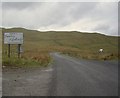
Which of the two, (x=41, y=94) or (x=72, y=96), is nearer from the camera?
(x=72, y=96)

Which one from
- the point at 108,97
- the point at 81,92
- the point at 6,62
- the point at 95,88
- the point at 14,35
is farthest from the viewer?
the point at 14,35

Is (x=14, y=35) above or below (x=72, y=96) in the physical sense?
above

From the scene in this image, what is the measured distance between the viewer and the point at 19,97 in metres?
10.9

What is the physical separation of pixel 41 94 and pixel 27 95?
19.7 inches

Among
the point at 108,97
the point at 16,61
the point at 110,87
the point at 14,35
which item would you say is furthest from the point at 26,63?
the point at 108,97

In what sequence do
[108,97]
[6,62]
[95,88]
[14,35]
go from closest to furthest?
1. [108,97]
2. [95,88]
3. [6,62]
4. [14,35]

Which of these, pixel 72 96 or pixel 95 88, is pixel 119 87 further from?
pixel 72 96

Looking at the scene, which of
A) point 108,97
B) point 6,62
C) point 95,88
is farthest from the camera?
point 6,62

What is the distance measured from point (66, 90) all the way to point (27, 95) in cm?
151

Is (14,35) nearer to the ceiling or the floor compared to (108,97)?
nearer to the ceiling

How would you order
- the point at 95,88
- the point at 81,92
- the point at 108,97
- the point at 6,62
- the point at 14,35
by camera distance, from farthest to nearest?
the point at 14,35 < the point at 6,62 < the point at 95,88 < the point at 81,92 < the point at 108,97

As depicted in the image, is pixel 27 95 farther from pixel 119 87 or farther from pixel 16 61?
pixel 16 61

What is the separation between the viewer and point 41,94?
37.6 ft

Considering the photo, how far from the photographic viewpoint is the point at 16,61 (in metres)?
29.7
